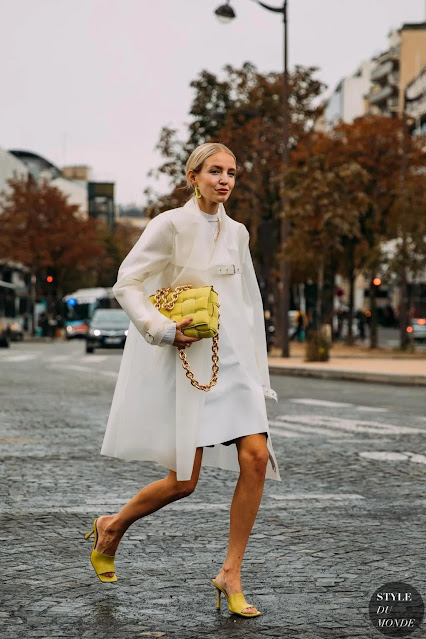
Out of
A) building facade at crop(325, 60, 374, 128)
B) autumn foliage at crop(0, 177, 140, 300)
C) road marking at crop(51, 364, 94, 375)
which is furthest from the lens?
building facade at crop(325, 60, 374, 128)

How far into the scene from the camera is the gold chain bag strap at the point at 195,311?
516cm

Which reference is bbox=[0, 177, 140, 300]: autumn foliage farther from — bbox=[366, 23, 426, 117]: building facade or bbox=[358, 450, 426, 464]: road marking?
bbox=[358, 450, 426, 464]: road marking

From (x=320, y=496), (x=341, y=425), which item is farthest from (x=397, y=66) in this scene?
(x=320, y=496)

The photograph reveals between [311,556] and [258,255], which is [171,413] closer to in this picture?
[311,556]

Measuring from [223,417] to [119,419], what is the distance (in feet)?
1.46

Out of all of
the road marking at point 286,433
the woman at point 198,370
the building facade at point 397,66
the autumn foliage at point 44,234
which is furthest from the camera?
the building facade at point 397,66

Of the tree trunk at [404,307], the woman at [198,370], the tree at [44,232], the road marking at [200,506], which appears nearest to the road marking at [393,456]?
the road marking at [200,506]

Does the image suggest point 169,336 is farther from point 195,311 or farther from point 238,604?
point 238,604

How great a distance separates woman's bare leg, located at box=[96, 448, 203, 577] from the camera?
5.40 meters

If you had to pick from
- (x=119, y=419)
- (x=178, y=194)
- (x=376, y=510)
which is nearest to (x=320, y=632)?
(x=119, y=419)

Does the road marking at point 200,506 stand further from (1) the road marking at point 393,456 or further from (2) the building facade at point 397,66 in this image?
(2) the building facade at point 397,66

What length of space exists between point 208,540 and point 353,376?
1958 cm

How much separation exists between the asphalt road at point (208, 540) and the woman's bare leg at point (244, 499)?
0.16 meters

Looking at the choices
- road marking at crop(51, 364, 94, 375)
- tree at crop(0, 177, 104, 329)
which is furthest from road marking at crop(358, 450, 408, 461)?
tree at crop(0, 177, 104, 329)
